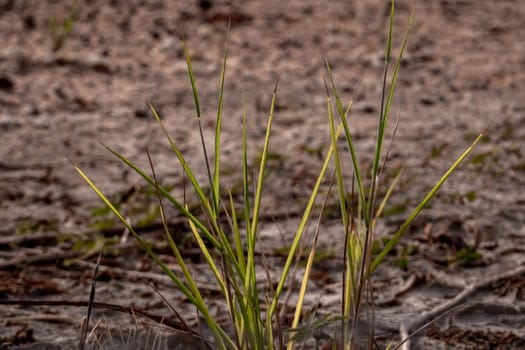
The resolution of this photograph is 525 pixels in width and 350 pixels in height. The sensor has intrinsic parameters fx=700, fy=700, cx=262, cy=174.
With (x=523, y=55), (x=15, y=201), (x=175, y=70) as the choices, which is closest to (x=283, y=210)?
(x=15, y=201)

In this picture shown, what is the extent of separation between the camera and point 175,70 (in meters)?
3.29

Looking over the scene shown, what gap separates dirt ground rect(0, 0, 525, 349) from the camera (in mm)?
1574

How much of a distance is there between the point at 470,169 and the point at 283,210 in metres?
0.71

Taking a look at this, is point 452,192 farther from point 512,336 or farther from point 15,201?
point 15,201

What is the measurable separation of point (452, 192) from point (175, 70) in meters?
1.60

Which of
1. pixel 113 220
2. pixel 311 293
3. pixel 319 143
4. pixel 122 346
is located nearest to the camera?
pixel 122 346

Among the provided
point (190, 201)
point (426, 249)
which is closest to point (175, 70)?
point (190, 201)

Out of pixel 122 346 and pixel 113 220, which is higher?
pixel 122 346

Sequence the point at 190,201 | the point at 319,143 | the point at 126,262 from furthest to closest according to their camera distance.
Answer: the point at 319,143, the point at 190,201, the point at 126,262

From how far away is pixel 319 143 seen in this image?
8.44 feet

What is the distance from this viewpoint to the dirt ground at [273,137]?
1.57 metres

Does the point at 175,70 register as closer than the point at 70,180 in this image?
No

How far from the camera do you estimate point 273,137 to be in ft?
8.64

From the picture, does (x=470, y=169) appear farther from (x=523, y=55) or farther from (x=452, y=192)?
(x=523, y=55)
